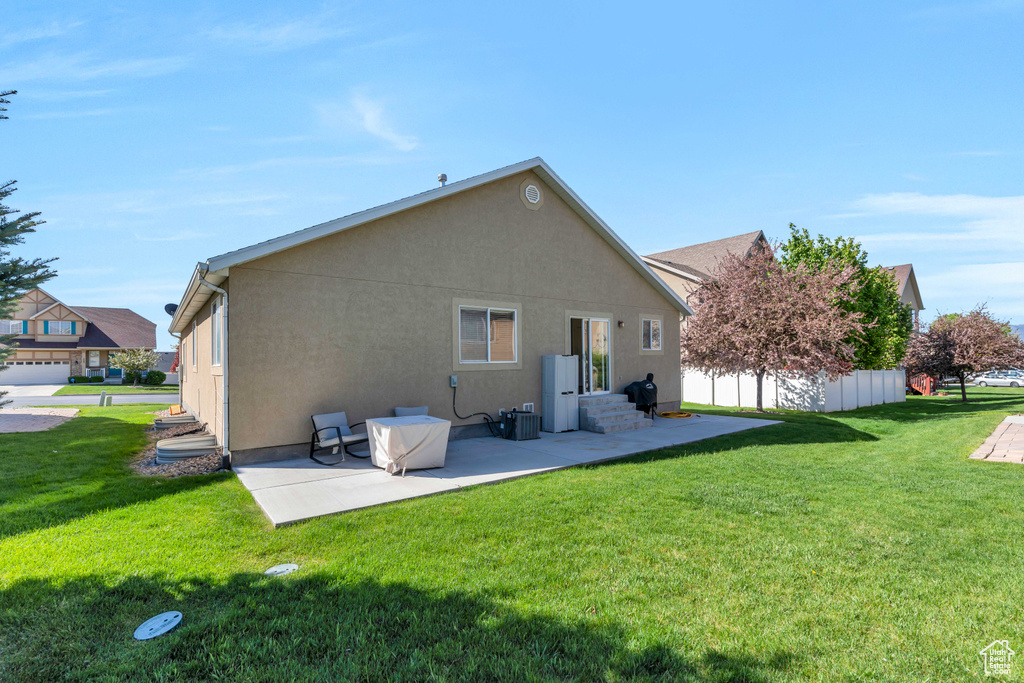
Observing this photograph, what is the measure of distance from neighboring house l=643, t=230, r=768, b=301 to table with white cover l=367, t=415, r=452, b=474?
14.8 meters

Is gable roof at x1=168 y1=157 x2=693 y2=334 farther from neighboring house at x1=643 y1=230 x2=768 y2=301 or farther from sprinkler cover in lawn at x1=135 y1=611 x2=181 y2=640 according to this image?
neighboring house at x1=643 y1=230 x2=768 y2=301

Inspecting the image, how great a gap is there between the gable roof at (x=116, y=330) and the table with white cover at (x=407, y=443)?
133 ft

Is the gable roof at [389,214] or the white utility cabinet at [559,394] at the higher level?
the gable roof at [389,214]

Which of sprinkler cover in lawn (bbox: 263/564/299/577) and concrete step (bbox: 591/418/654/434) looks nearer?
sprinkler cover in lawn (bbox: 263/564/299/577)

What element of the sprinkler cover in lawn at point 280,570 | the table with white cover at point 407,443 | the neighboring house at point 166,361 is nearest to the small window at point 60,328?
the neighboring house at point 166,361

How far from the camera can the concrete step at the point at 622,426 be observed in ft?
37.2

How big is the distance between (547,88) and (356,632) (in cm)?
1211

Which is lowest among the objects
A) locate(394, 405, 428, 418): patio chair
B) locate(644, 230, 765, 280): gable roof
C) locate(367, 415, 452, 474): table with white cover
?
locate(367, 415, 452, 474): table with white cover

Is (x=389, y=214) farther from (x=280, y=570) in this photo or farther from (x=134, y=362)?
(x=134, y=362)

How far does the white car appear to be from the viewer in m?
42.4

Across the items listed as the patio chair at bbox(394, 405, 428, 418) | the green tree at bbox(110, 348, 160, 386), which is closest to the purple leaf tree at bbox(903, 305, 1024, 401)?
the patio chair at bbox(394, 405, 428, 418)

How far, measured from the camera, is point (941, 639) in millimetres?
3039

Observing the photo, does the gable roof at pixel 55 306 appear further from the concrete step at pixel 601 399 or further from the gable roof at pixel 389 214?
the concrete step at pixel 601 399

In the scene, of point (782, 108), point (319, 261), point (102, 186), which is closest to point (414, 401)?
point (319, 261)
